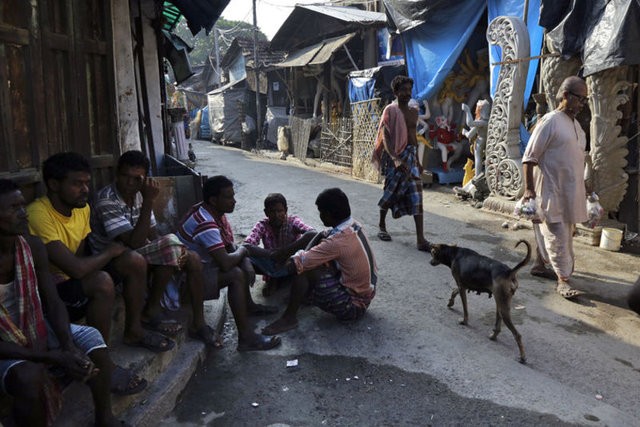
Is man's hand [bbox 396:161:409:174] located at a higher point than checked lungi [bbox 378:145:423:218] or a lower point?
higher

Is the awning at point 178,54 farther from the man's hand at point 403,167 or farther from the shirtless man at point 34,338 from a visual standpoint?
the shirtless man at point 34,338

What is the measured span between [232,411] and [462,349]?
5.45ft

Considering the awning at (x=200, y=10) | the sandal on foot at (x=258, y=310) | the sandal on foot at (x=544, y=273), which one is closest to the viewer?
the sandal on foot at (x=258, y=310)

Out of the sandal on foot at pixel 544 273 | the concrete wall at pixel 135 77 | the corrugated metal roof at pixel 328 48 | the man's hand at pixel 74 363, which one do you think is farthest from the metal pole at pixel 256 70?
the man's hand at pixel 74 363

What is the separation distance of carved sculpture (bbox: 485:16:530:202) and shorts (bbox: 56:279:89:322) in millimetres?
6444

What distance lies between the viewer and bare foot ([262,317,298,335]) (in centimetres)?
385

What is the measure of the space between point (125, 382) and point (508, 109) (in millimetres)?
6793

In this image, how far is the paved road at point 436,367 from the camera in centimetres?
291

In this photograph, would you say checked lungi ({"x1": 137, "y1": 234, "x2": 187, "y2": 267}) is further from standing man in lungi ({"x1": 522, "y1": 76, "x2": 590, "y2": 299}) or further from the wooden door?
standing man in lungi ({"x1": 522, "y1": 76, "x2": 590, "y2": 299})

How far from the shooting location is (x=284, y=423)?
2.83 metres

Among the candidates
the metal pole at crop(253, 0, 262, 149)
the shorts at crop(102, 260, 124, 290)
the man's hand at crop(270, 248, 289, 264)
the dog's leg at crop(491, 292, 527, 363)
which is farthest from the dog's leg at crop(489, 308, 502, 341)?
the metal pole at crop(253, 0, 262, 149)

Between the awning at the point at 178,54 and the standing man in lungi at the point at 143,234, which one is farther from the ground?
the awning at the point at 178,54

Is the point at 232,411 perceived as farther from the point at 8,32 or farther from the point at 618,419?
the point at 8,32

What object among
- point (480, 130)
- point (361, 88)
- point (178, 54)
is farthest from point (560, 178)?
point (361, 88)
